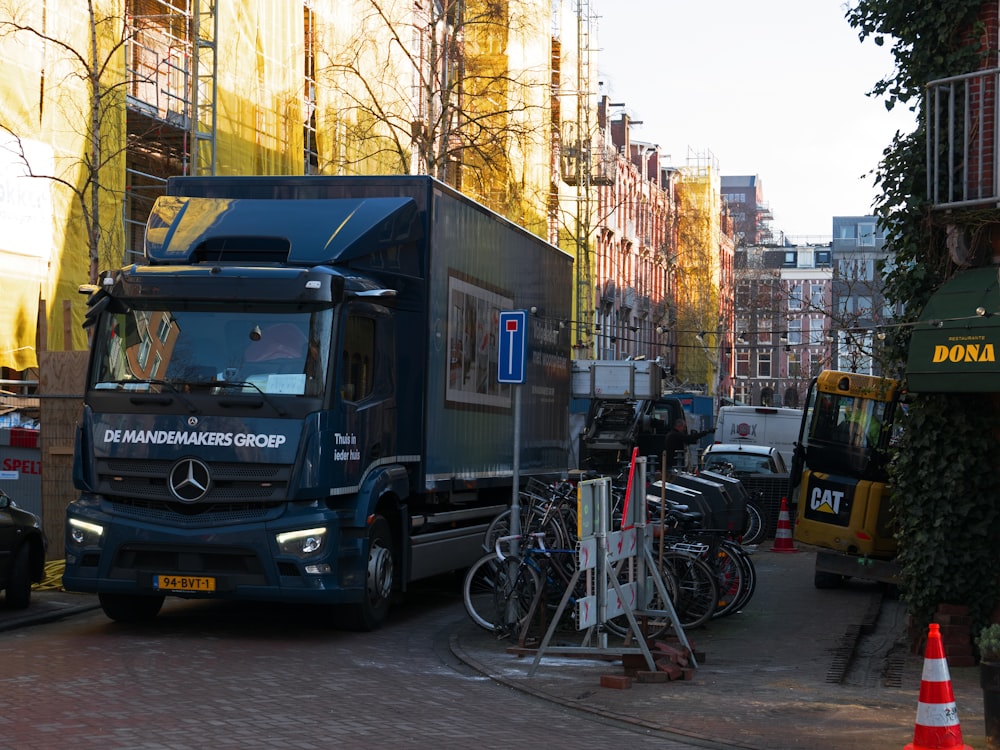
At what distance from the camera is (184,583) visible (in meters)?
11.7

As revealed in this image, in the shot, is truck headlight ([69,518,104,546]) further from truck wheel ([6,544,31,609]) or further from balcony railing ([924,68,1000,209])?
balcony railing ([924,68,1000,209])

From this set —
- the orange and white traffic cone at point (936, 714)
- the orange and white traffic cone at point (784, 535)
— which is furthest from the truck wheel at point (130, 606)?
the orange and white traffic cone at point (784, 535)

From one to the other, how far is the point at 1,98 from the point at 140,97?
6227 millimetres

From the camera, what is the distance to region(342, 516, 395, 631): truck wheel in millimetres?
12477

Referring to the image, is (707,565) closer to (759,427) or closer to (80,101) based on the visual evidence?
(80,101)

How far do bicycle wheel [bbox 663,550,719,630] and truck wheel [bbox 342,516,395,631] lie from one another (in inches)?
97.0

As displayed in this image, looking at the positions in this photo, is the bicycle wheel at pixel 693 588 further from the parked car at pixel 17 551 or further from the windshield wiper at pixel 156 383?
the parked car at pixel 17 551

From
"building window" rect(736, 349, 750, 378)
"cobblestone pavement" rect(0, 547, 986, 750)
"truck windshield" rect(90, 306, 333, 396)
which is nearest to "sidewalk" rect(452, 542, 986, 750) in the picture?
"cobblestone pavement" rect(0, 547, 986, 750)

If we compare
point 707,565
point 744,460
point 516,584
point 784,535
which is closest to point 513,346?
point 516,584

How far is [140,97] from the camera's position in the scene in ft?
89.4

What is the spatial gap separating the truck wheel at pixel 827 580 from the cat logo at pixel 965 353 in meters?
6.69

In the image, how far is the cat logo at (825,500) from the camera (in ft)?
55.7

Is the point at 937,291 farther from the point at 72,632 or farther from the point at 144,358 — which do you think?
the point at 72,632

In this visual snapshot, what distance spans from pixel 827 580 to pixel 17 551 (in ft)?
30.8
